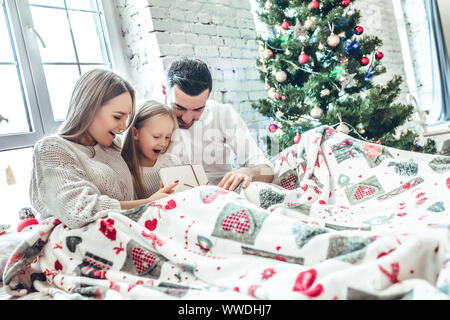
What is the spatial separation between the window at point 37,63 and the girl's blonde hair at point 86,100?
638 millimetres

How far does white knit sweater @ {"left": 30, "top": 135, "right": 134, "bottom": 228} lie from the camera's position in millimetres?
1032

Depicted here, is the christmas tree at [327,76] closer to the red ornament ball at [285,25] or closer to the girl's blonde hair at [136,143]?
the red ornament ball at [285,25]

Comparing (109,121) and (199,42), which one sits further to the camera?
(199,42)

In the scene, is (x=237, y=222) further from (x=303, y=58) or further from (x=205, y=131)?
(x=303, y=58)

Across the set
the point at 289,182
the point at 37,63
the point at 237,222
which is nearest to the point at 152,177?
the point at 289,182

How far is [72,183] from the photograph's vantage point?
3.53ft

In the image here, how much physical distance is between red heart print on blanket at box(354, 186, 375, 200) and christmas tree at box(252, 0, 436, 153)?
2.32 feet

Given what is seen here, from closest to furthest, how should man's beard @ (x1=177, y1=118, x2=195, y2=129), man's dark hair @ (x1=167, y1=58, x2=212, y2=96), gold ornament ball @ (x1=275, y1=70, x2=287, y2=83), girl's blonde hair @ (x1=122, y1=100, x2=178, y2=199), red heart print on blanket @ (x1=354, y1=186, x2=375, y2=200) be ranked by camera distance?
red heart print on blanket @ (x1=354, y1=186, x2=375, y2=200) → girl's blonde hair @ (x1=122, y1=100, x2=178, y2=199) → man's dark hair @ (x1=167, y1=58, x2=212, y2=96) → man's beard @ (x1=177, y1=118, x2=195, y2=129) → gold ornament ball @ (x1=275, y1=70, x2=287, y2=83)

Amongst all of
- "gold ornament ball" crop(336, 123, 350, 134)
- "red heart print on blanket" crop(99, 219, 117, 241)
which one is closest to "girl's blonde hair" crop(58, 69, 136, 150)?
"red heart print on blanket" crop(99, 219, 117, 241)

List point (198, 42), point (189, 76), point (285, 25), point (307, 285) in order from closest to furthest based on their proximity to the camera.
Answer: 1. point (307, 285)
2. point (189, 76)
3. point (285, 25)
4. point (198, 42)

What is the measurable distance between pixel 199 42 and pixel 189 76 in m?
0.77

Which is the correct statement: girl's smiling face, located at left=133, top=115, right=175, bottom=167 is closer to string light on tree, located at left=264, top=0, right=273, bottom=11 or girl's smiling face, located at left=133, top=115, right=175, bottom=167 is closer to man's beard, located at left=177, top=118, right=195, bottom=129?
man's beard, located at left=177, top=118, right=195, bottom=129

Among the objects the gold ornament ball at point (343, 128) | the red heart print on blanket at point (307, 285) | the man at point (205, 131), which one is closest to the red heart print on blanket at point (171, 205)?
the man at point (205, 131)

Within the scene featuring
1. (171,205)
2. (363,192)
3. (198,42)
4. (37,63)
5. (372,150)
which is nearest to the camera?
(171,205)
